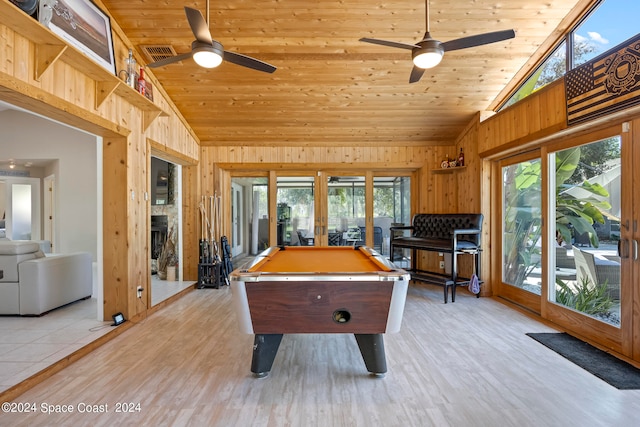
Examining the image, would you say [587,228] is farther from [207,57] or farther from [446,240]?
[207,57]

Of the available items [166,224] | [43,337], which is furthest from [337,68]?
[166,224]

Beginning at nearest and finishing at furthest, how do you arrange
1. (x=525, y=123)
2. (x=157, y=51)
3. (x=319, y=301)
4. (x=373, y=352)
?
(x=319, y=301) < (x=373, y=352) < (x=157, y=51) < (x=525, y=123)

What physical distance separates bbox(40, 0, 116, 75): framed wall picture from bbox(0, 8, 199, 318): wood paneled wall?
159 millimetres

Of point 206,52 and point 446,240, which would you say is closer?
point 206,52

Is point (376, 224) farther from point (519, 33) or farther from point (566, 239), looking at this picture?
point (519, 33)

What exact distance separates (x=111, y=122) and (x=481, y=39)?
11.7 ft

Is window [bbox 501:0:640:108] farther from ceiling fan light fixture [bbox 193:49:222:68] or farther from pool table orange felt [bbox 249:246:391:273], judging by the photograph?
ceiling fan light fixture [bbox 193:49:222:68]

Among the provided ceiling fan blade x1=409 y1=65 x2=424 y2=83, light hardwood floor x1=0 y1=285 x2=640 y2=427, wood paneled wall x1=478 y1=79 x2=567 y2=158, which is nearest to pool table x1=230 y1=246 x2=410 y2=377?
light hardwood floor x1=0 y1=285 x2=640 y2=427

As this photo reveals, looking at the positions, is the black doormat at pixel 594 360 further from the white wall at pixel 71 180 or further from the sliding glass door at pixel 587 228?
the white wall at pixel 71 180

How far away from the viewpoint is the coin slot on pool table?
224 cm

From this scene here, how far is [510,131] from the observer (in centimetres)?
433

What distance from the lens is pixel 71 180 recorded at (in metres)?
6.96

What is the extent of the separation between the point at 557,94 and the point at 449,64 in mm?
1263

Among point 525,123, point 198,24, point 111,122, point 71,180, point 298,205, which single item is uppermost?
point 198,24
